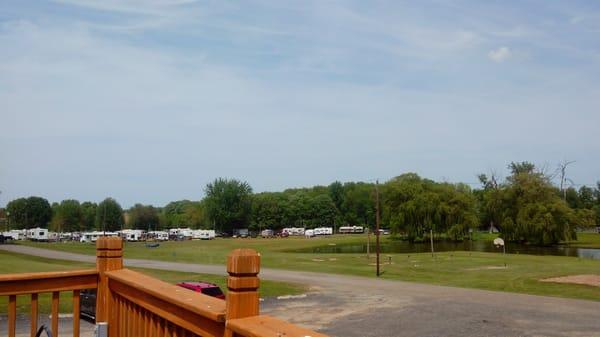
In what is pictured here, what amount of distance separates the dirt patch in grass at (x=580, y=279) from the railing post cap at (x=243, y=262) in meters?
30.1

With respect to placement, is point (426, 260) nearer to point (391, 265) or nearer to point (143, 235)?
point (391, 265)

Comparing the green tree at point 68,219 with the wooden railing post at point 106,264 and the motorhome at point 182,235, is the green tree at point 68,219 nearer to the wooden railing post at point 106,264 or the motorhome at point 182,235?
the motorhome at point 182,235

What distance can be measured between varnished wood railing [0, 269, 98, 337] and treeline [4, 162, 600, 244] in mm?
55213

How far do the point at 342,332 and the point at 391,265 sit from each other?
2716cm

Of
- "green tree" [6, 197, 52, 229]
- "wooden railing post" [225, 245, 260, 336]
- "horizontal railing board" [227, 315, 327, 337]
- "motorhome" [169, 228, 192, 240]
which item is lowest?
"motorhome" [169, 228, 192, 240]

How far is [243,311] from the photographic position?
2.53 m

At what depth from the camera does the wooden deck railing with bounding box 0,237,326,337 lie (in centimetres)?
251

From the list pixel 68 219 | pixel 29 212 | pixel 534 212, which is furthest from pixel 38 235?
pixel 534 212

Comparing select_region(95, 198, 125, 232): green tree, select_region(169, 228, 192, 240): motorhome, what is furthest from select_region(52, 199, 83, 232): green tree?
select_region(169, 228, 192, 240): motorhome

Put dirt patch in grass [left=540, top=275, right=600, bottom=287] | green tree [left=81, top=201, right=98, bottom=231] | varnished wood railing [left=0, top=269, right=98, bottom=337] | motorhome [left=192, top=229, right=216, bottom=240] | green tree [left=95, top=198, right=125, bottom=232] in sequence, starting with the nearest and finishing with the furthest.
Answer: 1. varnished wood railing [left=0, top=269, right=98, bottom=337]
2. dirt patch in grass [left=540, top=275, right=600, bottom=287]
3. motorhome [left=192, top=229, right=216, bottom=240]
4. green tree [left=95, top=198, right=125, bottom=232]
5. green tree [left=81, top=201, right=98, bottom=231]

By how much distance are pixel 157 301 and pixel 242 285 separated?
1150 mm

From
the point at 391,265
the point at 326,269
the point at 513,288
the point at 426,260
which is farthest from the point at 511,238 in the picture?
the point at 513,288

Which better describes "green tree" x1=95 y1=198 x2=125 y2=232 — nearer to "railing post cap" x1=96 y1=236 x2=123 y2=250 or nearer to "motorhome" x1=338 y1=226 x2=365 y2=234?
"motorhome" x1=338 y1=226 x2=365 y2=234

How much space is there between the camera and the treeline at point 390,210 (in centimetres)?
6838
